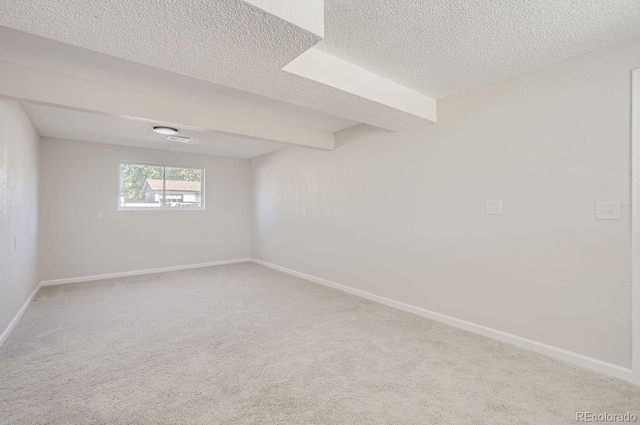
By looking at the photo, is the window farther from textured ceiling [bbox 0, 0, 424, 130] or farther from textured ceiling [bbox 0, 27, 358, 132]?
textured ceiling [bbox 0, 0, 424, 130]

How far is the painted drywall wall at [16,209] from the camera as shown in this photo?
2.72 metres

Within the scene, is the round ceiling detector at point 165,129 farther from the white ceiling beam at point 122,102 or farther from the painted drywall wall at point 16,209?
the painted drywall wall at point 16,209

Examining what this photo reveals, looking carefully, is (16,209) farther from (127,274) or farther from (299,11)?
(299,11)

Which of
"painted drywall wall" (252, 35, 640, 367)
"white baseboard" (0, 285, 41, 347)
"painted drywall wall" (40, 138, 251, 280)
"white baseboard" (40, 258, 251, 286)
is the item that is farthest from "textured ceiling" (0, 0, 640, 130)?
"white baseboard" (40, 258, 251, 286)

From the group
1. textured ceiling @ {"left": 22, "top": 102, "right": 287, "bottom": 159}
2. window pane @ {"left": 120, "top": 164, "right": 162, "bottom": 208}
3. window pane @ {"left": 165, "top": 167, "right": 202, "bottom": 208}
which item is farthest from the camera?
window pane @ {"left": 165, "top": 167, "right": 202, "bottom": 208}

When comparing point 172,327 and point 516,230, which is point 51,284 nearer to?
point 172,327

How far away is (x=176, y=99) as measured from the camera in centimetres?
309

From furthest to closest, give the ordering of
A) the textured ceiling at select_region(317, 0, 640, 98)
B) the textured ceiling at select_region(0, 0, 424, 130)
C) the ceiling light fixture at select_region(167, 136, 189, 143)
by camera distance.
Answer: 1. the ceiling light fixture at select_region(167, 136, 189, 143)
2. the textured ceiling at select_region(317, 0, 640, 98)
3. the textured ceiling at select_region(0, 0, 424, 130)

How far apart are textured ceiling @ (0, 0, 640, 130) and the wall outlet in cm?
111

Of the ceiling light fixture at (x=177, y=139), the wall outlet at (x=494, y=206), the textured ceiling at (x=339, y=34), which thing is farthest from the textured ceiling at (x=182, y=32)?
the ceiling light fixture at (x=177, y=139)

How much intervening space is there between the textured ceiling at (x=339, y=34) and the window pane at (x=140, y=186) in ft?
14.2

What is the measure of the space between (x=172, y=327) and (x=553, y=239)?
3.58m

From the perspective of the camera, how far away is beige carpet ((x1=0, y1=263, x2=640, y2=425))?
1.73m

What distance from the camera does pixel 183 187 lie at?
6.11 metres
